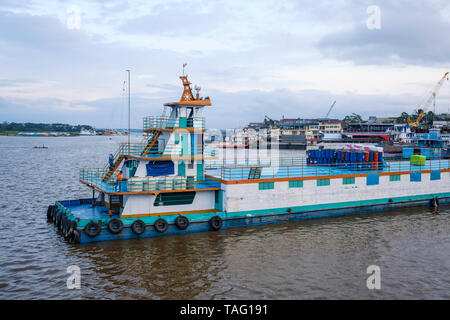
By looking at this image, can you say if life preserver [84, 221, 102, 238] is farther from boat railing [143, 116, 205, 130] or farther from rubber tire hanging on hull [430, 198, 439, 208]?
rubber tire hanging on hull [430, 198, 439, 208]

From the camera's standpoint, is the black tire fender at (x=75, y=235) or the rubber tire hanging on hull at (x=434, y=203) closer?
the black tire fender at (x=75, y=235)

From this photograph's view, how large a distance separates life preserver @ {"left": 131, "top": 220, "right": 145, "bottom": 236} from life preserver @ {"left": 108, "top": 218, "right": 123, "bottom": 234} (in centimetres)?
65

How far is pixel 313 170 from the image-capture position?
29.9 m

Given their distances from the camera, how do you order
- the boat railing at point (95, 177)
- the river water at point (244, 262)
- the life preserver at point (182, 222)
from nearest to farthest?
the river water at point (244, 262), the life preserver at point (182, 222), the boat railing at point (95, 177)

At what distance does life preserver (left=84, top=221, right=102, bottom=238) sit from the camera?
65.5 feet

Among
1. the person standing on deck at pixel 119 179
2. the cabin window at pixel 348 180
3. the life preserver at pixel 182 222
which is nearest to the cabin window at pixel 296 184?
the cabin window at pixel 348 180

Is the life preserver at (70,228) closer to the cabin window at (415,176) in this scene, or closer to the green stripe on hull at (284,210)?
the green stripe on hull at (284,210)

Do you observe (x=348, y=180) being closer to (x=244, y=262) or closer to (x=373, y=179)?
(x=373, y=179)

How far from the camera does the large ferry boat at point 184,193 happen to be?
2116 cm

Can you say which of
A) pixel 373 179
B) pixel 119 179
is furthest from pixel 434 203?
pixel 119 179

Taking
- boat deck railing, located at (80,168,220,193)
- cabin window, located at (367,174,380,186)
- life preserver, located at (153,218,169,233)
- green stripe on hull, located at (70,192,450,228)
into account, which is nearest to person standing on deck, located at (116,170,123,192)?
boat deck railing, located at (80,168,220,193)

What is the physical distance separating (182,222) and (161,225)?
1.28 m

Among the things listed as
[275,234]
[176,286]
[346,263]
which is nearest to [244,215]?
[275,234]

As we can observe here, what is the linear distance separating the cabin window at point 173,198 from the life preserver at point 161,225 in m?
1.21
